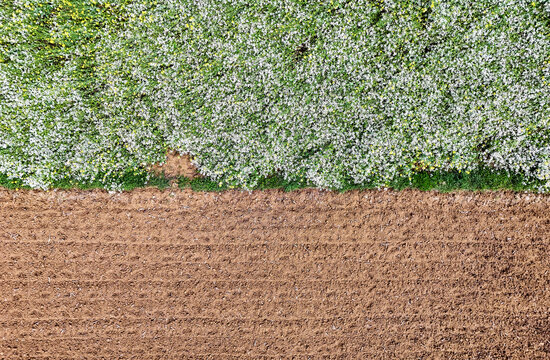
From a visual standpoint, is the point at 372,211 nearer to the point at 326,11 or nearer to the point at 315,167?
Result: the point at 315,167

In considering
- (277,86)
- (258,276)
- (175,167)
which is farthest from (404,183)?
(175,167)

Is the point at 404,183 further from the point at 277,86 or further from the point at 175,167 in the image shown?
the point at 175,167

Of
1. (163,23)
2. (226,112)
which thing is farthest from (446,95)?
(163,23)

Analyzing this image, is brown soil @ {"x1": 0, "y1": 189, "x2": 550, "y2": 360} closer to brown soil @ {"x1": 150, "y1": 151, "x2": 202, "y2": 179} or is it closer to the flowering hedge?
brown soil @ {"x1": 150, "y1": 151, "x2": 202, "y2": 179}

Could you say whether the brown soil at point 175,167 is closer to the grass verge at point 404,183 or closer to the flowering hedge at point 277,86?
the grass verge at point 404,183

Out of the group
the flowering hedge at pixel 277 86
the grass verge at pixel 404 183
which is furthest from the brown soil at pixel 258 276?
the flowering hedge at pixel 277 86

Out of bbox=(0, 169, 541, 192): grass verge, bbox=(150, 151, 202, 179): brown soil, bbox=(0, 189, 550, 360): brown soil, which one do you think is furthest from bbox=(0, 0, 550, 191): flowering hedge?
bbox=(0, 189, 550, 360): brown soil
